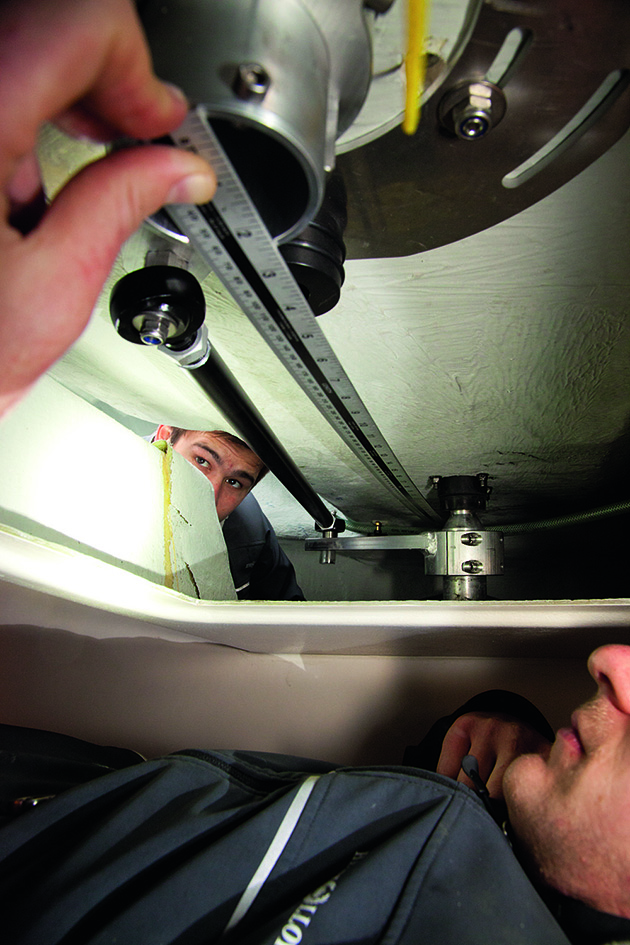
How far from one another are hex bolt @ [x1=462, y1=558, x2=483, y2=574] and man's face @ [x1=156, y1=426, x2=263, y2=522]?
644mm

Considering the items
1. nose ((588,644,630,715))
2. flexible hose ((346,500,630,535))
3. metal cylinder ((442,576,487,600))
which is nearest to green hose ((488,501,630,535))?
flexible hose ((346,500,630,535))

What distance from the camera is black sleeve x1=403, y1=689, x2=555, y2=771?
71 cm

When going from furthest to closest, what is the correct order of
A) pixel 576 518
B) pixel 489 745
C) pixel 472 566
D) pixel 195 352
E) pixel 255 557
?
pixel 255 557
pixel 576 518
pixel 472 566
pixel 489 745
pixel 195 352

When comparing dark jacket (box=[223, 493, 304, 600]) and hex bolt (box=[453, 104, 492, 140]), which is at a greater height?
hex bolt (box=[453, 104, 492, 140])

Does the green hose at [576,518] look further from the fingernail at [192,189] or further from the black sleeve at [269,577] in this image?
the fingernail at [192,189]

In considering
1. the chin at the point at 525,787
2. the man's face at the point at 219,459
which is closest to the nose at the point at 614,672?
the chin at the point at 525,787

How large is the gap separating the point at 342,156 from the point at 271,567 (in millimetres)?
1398

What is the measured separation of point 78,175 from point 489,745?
0.75 meters

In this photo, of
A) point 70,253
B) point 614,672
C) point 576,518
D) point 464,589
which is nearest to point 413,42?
point 70,253

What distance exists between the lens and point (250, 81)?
0.70ft

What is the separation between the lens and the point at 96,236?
181 millimetres

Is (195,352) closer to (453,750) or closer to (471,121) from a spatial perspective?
(471,121)

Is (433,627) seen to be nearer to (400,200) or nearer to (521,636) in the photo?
(521,636)

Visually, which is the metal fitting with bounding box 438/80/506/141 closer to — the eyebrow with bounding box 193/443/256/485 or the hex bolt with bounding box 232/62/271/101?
the hex bolt with bounding box 232/62/271/101
